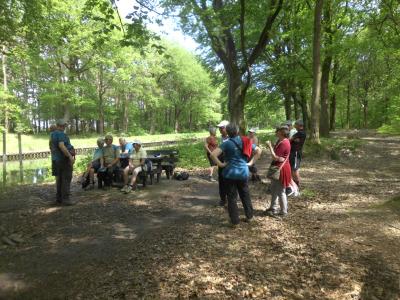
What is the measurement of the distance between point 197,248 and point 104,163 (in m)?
5.61

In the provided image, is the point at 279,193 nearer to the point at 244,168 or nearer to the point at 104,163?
the point at 244,168

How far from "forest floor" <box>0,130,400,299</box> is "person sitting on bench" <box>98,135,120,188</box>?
3.68 ft

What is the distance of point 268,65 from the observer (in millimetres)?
26141

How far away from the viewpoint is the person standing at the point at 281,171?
658cm

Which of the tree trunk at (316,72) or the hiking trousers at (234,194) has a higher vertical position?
the tree trunk at (316,72)

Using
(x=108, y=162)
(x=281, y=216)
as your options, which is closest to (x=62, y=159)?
(x=108, y=162)

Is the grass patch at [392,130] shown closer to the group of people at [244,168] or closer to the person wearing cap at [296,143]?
the person wearing cap at [296,143]

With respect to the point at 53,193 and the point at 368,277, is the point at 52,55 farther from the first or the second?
the point at 368,277

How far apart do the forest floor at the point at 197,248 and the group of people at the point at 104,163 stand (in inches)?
26.0

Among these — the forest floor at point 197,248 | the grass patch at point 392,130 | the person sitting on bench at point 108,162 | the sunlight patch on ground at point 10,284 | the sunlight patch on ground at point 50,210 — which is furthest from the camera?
the grass patch at point 392,130

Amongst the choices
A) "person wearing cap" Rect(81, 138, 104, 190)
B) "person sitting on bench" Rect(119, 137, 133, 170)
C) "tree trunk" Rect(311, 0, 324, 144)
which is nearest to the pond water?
"person wearing cap" Rect(81, 138, 104, 190)

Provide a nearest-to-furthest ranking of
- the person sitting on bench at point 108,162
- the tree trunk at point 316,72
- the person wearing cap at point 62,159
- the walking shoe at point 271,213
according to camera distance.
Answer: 1. the walking shoe at point 271,213
2. the person wearing cap at point 62,159
3. the person sitting on bench at point 108,162
4. the tree trunk at point 316,72

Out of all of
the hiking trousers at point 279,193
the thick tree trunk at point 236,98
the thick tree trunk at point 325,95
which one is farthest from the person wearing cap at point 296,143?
the thick tree trunk at point 325,95

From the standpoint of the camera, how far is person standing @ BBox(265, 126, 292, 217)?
658cm
